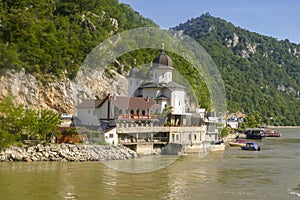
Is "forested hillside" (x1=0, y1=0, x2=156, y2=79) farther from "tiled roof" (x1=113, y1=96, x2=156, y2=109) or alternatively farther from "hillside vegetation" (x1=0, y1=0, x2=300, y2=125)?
"tiled roof" (x1=113, y1=96, x2=156, y2=109)

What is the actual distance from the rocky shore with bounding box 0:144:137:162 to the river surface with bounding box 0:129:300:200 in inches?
43.8

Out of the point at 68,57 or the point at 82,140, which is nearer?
the point at 82,140

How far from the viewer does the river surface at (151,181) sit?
22.3m

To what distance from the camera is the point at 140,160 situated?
1411 inches

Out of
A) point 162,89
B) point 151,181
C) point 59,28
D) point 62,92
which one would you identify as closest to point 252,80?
point 59,28

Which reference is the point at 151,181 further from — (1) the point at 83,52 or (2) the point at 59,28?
(2) the point at 59,28

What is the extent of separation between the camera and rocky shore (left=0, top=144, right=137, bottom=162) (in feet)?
105

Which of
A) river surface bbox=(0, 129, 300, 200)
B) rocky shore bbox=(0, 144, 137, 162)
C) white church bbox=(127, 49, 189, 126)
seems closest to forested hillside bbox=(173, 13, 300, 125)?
white church bbox=(127, 49, 189, 126)

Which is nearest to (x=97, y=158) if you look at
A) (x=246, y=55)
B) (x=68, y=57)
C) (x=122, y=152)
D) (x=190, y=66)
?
(x=122, y=152)

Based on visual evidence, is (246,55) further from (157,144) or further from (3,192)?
(3,192)

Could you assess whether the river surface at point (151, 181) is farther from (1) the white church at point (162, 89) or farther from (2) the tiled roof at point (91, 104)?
(1) the white church at point (162, 89)

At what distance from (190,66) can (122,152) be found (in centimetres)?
6252

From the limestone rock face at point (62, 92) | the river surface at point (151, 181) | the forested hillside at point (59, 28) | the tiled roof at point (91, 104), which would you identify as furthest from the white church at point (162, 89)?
the river surface at point (151, 181)

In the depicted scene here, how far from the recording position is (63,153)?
33.5 meters
